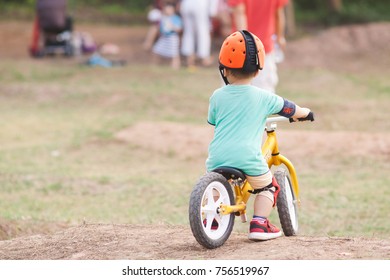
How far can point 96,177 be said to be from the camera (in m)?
10.5

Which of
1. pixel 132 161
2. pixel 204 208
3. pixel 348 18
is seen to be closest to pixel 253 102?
pixel 204 208

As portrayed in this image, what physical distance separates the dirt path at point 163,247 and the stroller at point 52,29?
1315 centimetres

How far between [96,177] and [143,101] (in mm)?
4868

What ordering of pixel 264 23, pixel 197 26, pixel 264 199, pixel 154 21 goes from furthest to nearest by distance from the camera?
1. pixel 154 21
2. pixel 197 26
3. pixel 264 23
4. pixel 264 199

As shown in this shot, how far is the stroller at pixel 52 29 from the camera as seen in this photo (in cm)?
1916

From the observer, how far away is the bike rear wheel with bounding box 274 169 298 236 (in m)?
6.16

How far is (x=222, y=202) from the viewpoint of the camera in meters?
5.68

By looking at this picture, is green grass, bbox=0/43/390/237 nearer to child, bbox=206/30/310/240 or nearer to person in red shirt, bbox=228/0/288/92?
person in red shirt, bbox=228/0/288/92

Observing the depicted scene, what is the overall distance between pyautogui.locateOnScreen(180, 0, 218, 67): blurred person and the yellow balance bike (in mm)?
12452

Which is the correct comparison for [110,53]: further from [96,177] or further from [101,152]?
[96,177]

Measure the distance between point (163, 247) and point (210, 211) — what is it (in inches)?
15.3

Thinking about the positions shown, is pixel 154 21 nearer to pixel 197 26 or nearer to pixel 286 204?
pixel 197 26

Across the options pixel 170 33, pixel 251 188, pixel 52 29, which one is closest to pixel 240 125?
pixel 251 188

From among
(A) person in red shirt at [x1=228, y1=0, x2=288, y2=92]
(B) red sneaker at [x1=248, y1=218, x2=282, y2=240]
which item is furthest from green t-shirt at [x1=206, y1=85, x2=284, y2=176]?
(A) person in red shirt at [x1=228, y1=0, x2=288, y2=92]
